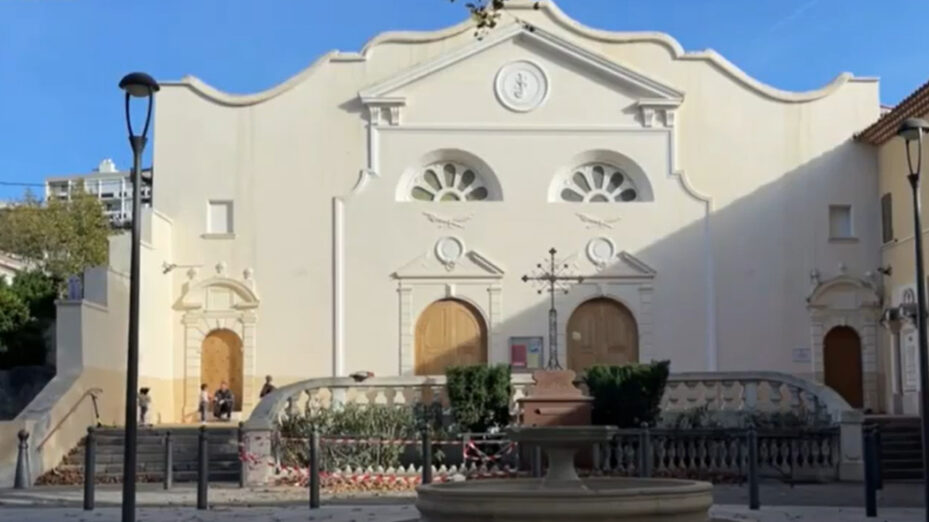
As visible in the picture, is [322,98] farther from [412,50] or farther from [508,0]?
[508,0]

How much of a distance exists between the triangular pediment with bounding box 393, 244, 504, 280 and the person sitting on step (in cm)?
496

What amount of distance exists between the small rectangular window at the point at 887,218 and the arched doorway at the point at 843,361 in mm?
2464

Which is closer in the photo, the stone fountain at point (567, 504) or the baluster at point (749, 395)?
the stone fountain at point (567, 504)

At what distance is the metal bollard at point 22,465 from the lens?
72.4ft

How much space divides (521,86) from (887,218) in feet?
31.4

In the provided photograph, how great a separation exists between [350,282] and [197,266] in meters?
3.82

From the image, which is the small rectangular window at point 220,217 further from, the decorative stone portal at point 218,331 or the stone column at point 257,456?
the stone column at point 257,456

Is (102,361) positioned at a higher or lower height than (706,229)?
lower

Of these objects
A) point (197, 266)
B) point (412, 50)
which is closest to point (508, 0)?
point (412, 50)

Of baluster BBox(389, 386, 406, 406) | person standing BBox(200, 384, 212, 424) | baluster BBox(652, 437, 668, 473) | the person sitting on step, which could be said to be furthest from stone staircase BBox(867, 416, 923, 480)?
person standing BBox(200, 384, 212, 424)

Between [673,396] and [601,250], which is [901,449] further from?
[601,250]

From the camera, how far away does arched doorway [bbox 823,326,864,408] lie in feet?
104

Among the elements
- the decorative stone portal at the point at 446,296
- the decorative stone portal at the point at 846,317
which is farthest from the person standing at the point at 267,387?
the decorative stone portal at the point at 846,317

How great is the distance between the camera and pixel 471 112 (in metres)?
31.8
